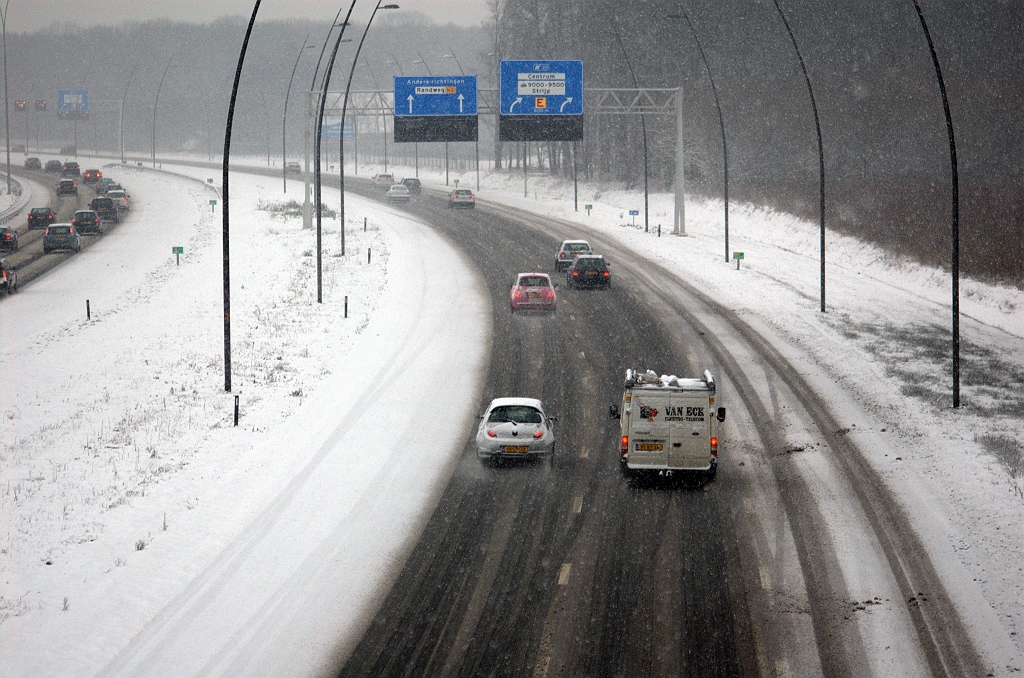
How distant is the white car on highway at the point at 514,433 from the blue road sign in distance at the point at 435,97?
30701 millimetres

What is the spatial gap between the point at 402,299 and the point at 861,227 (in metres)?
26.3

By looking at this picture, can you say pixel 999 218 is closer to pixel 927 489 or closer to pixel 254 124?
pixel 927 489

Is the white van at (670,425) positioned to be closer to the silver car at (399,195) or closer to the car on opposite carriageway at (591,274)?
the car on opposite carriageway at (591,274)

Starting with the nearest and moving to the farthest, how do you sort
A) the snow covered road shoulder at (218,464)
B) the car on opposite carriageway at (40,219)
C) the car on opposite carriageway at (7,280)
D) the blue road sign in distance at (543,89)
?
1. the snow covered road shoulder at (218,464)
2. the car on opposite carriageway at (7,280)
3. the blue road sign in distance at (543,89)
4. the car on opposite carriageway at (40,219)

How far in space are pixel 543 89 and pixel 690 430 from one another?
3278cm

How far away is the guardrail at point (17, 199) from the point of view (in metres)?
71.4

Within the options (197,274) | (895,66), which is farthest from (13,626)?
(895,66)

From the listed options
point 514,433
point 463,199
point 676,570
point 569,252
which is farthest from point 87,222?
point 676,570

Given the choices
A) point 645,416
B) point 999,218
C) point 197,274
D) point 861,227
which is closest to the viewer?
point 645,416

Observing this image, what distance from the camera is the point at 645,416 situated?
18656mm

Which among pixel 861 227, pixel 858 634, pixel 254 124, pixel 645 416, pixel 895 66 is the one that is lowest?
pixel 858 634

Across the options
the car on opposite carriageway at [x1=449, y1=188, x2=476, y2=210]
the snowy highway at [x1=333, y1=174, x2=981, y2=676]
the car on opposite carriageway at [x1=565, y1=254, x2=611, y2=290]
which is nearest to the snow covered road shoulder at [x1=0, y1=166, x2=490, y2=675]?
the snowy highway at [x1=333, y1=174, x2=981, y2=676]

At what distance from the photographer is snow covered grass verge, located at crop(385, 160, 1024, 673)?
1608 cm

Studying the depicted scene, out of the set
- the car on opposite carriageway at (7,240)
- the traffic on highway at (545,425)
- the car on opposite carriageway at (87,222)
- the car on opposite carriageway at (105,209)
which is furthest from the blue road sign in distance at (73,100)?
the car on opposite carriageway at (7,240)
